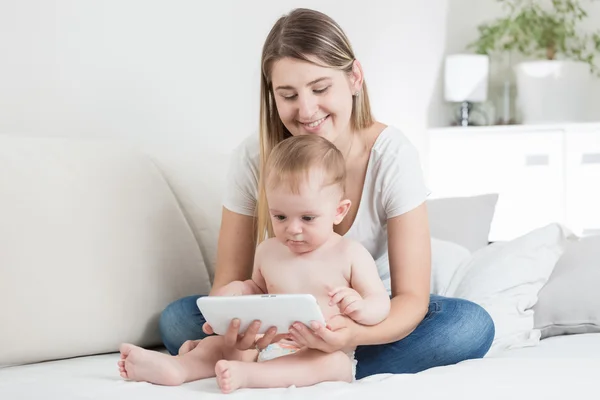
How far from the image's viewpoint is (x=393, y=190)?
1615mm

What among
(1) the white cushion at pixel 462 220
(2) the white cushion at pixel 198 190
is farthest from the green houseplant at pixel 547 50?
(2) the white cushion at pixel 198 190

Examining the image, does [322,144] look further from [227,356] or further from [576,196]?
[576,196]

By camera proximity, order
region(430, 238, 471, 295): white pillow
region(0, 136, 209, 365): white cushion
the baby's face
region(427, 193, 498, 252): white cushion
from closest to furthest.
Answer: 1. the baby's face
2. region(0, 136, 209, 365): white cushion
3. region(430, 238, 471, 295): white pillow
4. region(427, 193, 498, 252): white cushion

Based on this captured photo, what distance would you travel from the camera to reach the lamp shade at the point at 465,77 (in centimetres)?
410

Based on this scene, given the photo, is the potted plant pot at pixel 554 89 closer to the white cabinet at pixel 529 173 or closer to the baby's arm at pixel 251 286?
the white cabinet at pixel 529 173

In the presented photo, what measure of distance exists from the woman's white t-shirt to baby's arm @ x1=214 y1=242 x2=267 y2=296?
0.20 m

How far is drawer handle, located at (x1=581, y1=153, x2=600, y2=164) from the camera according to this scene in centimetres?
387

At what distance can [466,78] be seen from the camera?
412 cm

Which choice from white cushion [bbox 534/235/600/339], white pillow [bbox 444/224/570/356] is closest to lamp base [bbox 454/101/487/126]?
white pillow [bbox 444/224/570/356]

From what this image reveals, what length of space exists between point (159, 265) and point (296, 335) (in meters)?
0.67

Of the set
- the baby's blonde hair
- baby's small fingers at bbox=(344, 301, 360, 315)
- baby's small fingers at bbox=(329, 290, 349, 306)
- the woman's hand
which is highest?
the baby's blonde hair

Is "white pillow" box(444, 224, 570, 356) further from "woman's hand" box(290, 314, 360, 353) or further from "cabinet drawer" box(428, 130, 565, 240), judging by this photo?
"cabinet drawer" box(428, 130, 565, 240)

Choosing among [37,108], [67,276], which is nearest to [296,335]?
[67,276]

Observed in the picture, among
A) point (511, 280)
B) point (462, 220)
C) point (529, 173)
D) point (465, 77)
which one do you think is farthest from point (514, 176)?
point (511, 280)
